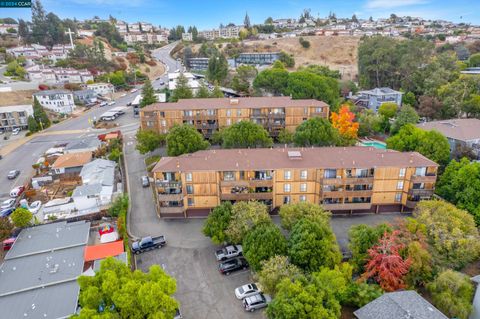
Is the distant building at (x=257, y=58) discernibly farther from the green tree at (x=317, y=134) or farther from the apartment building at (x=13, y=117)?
the apartment building at (x=13, y=117)

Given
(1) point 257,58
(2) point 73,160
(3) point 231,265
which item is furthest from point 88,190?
(1) point 257,58

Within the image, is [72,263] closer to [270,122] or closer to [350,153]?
[350,153]

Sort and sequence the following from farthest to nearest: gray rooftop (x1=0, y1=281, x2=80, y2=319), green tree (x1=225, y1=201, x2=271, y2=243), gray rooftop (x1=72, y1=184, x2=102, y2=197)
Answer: gray rooftop (x1=72, y1=184, x2=102, y2=197)
green tree (x1=225, y1=201, x2=271, y2=243)
gray rooftop (x1=0, y1=281, x2=80, y2=319)

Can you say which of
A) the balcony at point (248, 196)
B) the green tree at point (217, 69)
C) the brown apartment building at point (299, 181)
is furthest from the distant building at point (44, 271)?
the green tree at point (217, 69)

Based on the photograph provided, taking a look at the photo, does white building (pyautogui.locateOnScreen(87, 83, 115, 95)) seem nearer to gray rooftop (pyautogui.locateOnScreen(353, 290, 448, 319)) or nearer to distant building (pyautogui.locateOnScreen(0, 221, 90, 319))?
distant building (pyautogui.locateOnScreen(0, 221, 90, 319))

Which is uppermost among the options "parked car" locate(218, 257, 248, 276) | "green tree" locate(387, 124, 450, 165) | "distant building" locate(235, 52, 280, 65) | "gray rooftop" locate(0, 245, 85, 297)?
"distant building" locate(235, 52, 280, 65)

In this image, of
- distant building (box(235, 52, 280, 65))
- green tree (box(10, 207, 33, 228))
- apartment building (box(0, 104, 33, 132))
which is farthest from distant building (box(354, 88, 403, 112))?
apartment building (box(0, 104, 33, 132))
